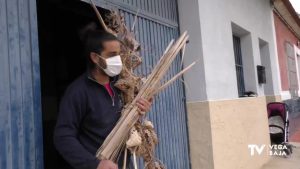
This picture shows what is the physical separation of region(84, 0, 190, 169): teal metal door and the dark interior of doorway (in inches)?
36.8

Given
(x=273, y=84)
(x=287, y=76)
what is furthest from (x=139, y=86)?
(x=287, y=76)

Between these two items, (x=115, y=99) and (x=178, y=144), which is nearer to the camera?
(x=115, y=99)

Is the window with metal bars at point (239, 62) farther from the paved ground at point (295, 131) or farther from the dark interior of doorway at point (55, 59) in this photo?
the dark interior of doorway at point (55, 59)

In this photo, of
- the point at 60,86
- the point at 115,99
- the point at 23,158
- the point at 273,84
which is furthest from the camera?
the point at 273,84

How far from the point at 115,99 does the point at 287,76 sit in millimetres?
10723

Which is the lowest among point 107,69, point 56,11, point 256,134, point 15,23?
point 256,134

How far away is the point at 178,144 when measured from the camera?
3982 mm

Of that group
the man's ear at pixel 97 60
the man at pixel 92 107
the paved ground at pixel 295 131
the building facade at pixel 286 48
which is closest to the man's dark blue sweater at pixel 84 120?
the man at pixel 92 107

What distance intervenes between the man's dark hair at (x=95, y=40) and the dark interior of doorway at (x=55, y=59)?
2.00m

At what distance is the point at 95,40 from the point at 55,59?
2764mm

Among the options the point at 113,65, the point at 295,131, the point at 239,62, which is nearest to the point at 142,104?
the point at 113,65

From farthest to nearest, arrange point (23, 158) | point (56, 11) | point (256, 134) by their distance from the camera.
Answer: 1. point (256, 134)
2. point (56, 11)
3. point (23, 158)

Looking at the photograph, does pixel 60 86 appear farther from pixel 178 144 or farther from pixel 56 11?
pixel 178 144

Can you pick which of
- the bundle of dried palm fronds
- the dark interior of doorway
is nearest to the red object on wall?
the dark interior of doorway
